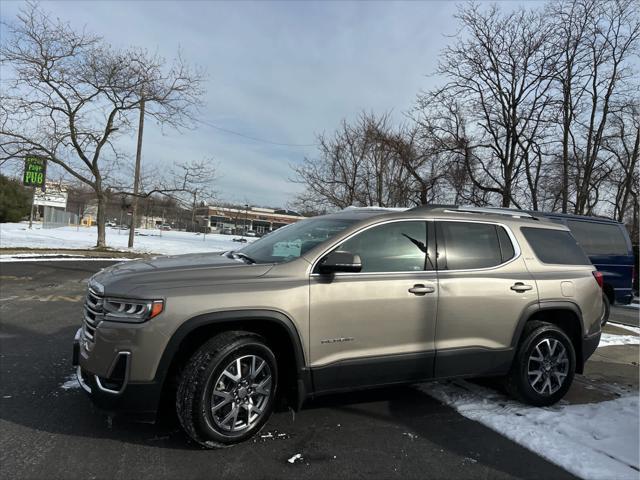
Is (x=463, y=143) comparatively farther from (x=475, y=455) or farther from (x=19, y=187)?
(x=19, y=187)

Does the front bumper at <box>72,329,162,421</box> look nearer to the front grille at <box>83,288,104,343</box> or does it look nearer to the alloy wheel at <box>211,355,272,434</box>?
the front grille at <box>83,288,104,343</box>

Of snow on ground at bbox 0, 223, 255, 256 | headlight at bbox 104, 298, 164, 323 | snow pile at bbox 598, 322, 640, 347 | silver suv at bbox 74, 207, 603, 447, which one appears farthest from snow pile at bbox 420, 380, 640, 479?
snow on ground at bbox 0, 223, 255, 256

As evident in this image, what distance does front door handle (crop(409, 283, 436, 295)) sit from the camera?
3.82m

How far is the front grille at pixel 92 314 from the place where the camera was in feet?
10.6

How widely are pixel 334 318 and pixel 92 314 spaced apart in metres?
1.74

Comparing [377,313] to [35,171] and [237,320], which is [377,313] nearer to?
[237,320]

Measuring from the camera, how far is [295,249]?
12.8ft

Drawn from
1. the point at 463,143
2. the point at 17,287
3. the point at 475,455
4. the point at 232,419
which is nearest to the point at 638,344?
the point at 475,455

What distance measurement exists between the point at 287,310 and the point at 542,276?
263 centimetres

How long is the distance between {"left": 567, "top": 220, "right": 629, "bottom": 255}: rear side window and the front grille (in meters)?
8.99

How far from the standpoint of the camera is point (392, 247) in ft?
13.0

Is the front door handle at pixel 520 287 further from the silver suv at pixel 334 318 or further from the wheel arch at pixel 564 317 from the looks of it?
the wheel arch at pixel 564 317

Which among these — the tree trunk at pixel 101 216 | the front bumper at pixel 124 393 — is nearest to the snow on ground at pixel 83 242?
the tree trunk at pixel 101 216

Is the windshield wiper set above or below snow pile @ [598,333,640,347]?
above
